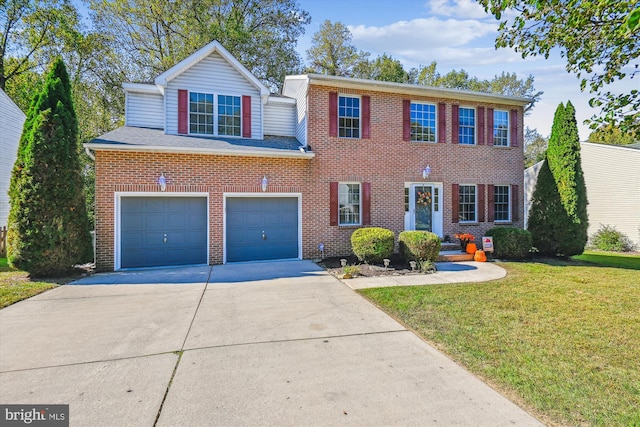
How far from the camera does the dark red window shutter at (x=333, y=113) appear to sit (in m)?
10.6

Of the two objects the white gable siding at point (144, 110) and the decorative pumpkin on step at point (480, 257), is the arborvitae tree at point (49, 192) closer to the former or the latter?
the white gable siding at point (144, 110)

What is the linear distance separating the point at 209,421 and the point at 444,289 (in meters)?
5.54

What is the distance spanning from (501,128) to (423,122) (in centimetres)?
346

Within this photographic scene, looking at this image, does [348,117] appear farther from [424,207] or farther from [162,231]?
[162,231]

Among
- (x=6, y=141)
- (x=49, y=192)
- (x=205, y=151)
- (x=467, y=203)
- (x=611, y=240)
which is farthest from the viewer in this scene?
(x=611, y=240)

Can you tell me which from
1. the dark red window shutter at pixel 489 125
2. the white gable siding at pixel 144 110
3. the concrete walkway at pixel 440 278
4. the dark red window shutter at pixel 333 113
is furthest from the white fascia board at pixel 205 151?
the dark red window shutter at pixel 489 125

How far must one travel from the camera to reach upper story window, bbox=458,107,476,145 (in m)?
12.0

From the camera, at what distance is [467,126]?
1211 centimetres

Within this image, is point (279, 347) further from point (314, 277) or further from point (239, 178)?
point (239, 178)

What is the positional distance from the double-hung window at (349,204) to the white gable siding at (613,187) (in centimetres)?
1438

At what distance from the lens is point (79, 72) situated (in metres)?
17.5

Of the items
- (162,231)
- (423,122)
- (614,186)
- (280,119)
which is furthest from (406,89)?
(614,186)

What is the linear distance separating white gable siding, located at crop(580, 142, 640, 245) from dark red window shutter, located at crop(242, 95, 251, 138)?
17.8 m

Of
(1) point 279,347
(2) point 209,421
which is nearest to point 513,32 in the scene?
(1) point 279,347
